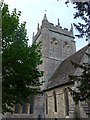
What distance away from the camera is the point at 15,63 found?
9.66 m

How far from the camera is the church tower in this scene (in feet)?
93.0

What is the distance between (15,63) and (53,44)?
2093cm

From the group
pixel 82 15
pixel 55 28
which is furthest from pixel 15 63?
pixel 55 28

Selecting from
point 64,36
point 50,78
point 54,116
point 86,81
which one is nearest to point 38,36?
point 64,36

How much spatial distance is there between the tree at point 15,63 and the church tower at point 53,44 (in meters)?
16.5

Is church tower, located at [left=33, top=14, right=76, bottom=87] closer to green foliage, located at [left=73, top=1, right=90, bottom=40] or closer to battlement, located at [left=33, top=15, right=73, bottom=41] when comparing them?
battlement, located at [left=33, top=15, right=73, bottom=41]

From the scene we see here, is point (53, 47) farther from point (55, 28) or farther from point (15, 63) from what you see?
point (15, 63)

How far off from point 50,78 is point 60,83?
5.79 metres

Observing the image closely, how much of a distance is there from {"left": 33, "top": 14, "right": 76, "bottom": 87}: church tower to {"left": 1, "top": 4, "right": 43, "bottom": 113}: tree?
16.5m

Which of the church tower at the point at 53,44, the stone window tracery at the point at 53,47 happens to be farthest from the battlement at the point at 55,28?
the stone window tracery at the point at 53,47

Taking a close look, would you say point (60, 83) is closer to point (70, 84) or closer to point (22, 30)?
point (70, 84)

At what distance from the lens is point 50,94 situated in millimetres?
23469

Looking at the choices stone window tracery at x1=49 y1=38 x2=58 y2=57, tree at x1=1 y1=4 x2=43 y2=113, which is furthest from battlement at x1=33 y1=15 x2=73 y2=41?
tree at x1=1 y1=4 x2=43 y2=113

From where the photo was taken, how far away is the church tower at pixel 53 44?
2836cm
